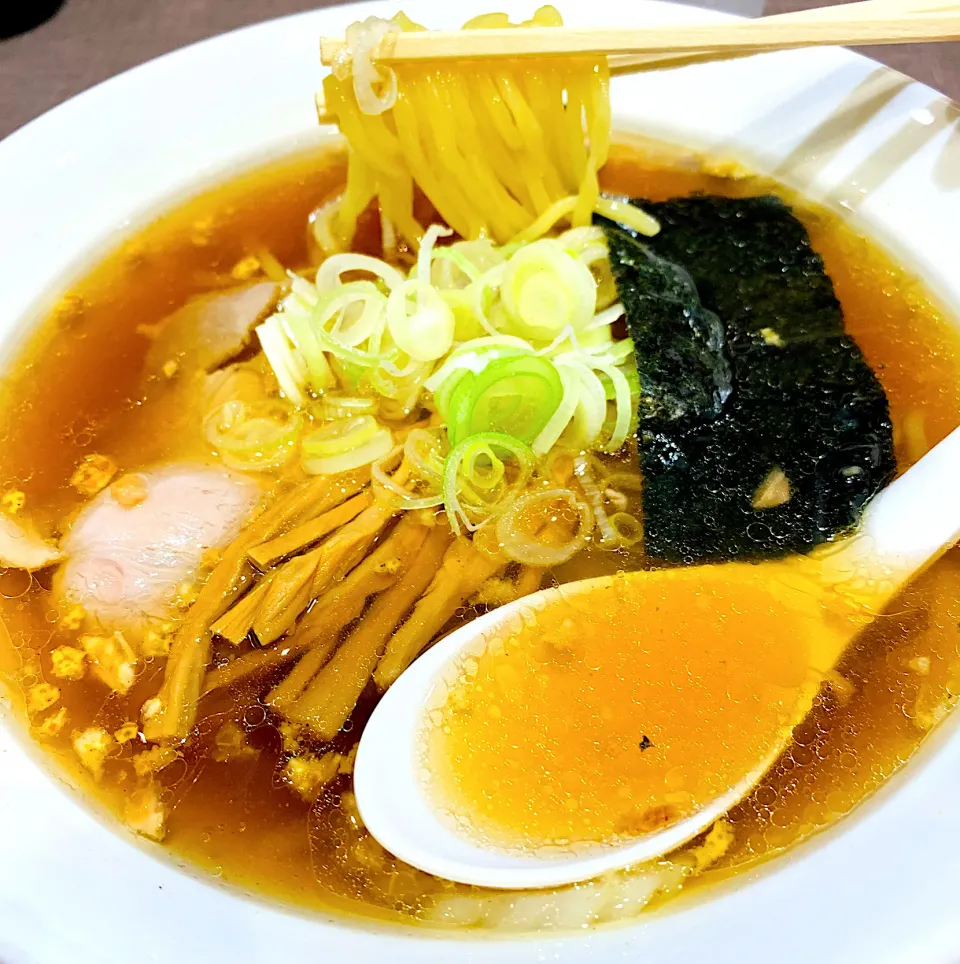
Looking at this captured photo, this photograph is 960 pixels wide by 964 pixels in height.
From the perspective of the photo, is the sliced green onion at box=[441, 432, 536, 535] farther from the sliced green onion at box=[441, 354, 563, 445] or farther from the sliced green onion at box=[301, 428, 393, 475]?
the sliced green onion at box=[301, 428, 393, 475]

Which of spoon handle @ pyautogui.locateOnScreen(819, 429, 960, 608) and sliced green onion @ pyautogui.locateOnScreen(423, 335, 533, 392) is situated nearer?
spoon handle @ pyautogui.locateOnScreen(819, 429, 960, 608)

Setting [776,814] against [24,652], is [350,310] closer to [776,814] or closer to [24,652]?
[24,652]

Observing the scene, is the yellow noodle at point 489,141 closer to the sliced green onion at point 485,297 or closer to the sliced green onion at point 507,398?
the sliced green onion at point 485,297

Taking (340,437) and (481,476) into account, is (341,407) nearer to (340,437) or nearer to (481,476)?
(340,437)

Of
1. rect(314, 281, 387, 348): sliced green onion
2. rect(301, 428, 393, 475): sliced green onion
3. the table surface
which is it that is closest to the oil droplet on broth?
rect(301, 428, 393, 475): sliced green onion

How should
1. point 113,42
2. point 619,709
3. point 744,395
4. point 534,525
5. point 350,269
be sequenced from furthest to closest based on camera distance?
point 113,42
point 350,269
point 744,395
point 534,525
point 619,709

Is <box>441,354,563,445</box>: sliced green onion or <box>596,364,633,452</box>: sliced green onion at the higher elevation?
<box>441,354,563,445</box>: sliced green onion

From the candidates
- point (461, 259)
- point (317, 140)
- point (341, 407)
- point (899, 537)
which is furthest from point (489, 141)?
point (899, 537)
